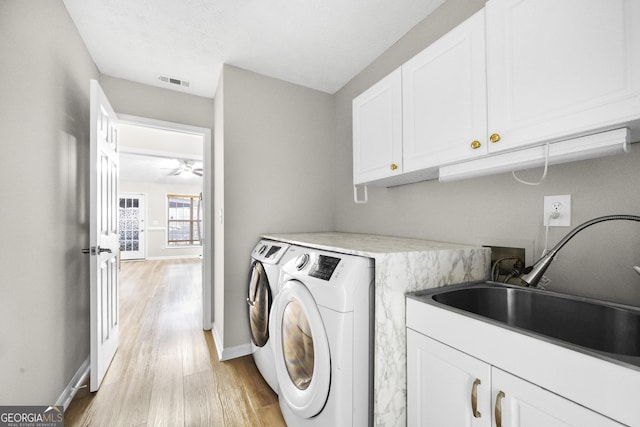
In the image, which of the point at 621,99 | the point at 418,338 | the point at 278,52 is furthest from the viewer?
the point at 278,52

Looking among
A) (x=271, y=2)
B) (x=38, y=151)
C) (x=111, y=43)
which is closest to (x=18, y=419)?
(x=38, y=151)

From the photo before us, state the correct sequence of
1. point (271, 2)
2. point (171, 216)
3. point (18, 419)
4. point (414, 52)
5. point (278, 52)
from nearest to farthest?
1. point (18, 419)
2. point (271, 2)
3. point (414, 52)
4. point (278, 52)
5. point (171, 216)

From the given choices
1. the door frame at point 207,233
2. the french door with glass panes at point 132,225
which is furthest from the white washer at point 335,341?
the french door with glass panes at point 132,225

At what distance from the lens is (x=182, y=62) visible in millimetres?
2275

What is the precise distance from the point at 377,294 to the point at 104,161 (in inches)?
85.1

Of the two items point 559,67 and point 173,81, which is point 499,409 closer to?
point 559,67

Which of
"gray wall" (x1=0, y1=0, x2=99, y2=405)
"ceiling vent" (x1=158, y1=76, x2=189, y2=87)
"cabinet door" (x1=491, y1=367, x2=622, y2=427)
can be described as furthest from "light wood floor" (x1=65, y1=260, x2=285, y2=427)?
"ceiling vent" (x1=158, y1=76, x2=189, y2=87)

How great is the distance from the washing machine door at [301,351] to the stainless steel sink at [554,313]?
18.7 inches

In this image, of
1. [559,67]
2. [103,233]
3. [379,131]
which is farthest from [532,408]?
[103,233]

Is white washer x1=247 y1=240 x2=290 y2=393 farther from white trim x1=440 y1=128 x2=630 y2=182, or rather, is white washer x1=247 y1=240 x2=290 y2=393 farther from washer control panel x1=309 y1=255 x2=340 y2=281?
white trim x1=440 y1=128 x2=630 y2=182

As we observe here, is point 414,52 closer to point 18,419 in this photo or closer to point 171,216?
point 18,419

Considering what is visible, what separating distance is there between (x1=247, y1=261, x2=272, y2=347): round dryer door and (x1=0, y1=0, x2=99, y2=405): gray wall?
1141 millimetres

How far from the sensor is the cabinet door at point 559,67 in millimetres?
759

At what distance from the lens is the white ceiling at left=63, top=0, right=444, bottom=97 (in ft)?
5.58
